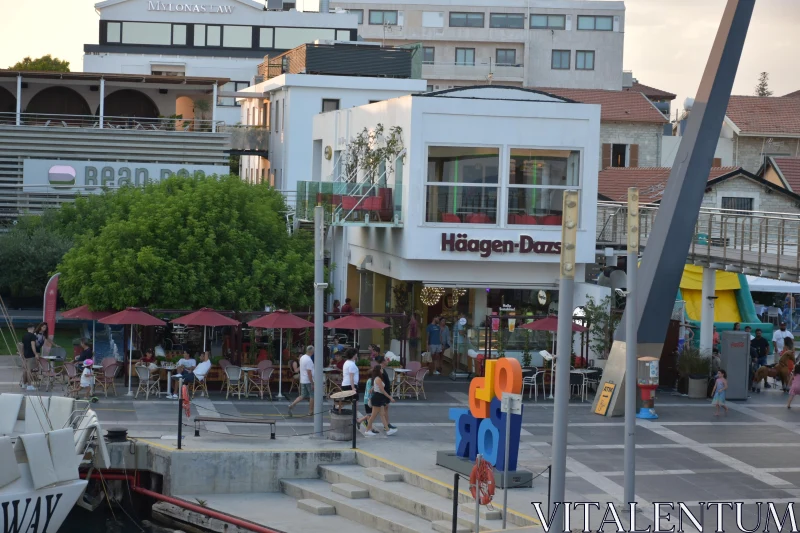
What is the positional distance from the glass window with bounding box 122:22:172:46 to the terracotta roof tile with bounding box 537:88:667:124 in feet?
91.4

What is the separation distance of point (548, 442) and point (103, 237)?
1369 centimetres

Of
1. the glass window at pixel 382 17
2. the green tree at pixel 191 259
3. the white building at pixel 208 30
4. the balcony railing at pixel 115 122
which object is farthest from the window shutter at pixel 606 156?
the green tree at pixel 191 259

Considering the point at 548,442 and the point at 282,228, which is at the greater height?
the point at 282,228

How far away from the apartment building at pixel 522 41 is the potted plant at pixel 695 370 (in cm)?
5606

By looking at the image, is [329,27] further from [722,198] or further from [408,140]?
[408,140]

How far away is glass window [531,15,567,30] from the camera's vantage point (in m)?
85.6

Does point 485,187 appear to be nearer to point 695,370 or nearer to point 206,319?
point 695,370

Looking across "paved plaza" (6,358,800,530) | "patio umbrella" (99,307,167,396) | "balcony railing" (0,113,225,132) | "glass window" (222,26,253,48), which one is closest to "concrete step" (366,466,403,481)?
"paved plaza" (6,358,800,530)

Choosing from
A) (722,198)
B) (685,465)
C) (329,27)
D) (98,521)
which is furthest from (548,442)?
(329,27)

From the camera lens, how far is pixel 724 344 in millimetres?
30484

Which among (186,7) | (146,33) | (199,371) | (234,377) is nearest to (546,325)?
(234,377)

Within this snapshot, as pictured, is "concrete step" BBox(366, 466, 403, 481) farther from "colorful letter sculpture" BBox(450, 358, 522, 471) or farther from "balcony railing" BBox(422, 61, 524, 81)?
"balcony railing" BBox(422, 61, 524, 81)

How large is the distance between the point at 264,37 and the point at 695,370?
176ft

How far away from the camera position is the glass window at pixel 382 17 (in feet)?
284
